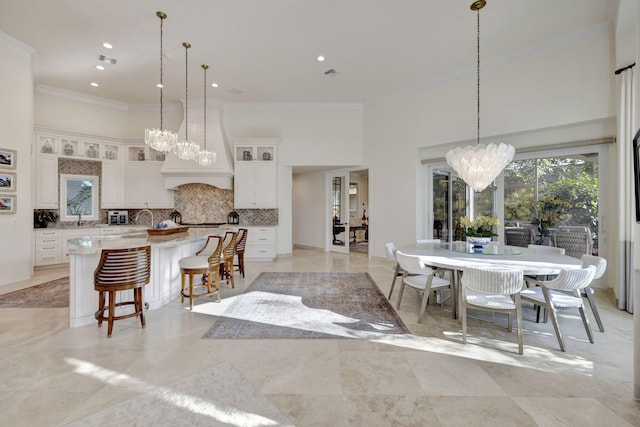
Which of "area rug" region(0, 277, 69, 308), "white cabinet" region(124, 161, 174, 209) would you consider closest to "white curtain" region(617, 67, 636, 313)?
"area rug" region(0, 277, 69, 308)

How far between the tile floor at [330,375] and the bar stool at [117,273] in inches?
12.7

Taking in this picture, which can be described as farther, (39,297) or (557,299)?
(39,297)

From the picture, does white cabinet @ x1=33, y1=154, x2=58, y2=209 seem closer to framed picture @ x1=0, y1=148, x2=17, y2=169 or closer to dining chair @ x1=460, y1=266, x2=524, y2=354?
framed picture @ x1=0, y1=148, x2=17, y2=169

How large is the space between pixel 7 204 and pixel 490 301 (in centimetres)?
707

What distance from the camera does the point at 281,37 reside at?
4.34m

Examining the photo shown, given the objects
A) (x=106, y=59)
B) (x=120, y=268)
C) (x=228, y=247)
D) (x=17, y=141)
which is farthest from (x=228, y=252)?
(x=106, y=59)

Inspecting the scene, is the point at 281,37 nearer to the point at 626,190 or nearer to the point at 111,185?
the point at 626,190

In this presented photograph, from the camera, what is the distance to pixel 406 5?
360 cm

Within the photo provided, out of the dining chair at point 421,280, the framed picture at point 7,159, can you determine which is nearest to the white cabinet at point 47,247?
the framed picture at point 7,159

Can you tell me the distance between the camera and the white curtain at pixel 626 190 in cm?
348

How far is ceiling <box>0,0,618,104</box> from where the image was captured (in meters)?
3.67

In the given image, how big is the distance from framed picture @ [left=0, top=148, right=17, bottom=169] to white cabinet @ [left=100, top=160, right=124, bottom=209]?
2.01 metres

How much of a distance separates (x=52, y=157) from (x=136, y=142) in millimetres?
1612

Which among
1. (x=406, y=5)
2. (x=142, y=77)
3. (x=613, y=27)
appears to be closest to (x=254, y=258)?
(x=142, y=77)
